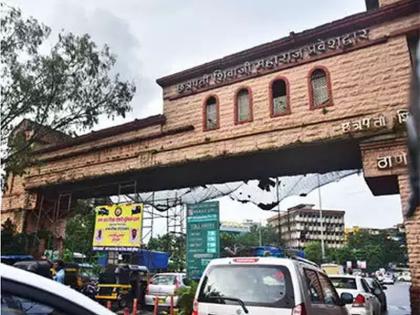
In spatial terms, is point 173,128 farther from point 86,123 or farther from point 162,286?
point 162,286

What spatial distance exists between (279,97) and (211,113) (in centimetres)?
216

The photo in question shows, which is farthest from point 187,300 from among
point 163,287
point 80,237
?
point 80,237

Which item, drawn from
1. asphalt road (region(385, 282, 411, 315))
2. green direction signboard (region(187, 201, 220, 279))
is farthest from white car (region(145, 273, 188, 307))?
asphalt road (region(385, 282, 411, 315))

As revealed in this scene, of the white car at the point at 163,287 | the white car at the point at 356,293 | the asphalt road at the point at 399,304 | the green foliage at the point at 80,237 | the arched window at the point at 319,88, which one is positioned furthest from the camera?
the green foliage at the point at 80,237

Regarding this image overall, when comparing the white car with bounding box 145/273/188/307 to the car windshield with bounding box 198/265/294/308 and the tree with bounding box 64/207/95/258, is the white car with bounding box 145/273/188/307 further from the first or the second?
the tree with bounding box 64/207/95/258

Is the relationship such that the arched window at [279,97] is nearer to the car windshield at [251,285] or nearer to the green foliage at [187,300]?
the green foliage at [187,300]

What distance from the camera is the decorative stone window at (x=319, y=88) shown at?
11078mm

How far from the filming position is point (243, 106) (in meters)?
12.4

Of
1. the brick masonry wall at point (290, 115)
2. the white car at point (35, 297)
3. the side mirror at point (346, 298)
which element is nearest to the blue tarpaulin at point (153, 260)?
the brick masonry wall at point (290, 115)

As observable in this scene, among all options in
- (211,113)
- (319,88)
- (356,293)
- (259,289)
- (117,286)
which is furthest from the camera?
(211,113)

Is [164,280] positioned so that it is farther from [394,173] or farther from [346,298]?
[346,298]

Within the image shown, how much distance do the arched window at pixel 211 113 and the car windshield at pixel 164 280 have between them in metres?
4.81

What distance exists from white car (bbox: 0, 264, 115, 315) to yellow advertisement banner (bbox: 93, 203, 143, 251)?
1151 cm

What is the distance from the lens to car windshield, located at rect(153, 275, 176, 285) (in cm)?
1319
